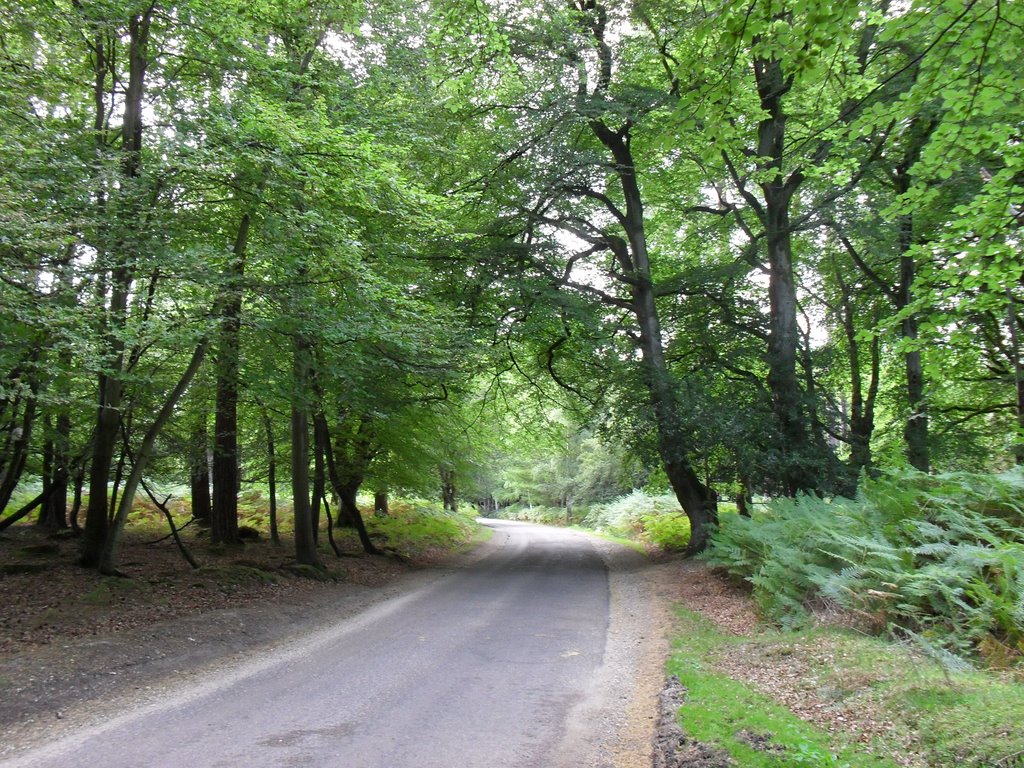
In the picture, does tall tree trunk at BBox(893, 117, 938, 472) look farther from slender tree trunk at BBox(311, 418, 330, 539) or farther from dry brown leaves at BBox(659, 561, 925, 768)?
slender tree trunk at BBox(311, 418, 330, 539)

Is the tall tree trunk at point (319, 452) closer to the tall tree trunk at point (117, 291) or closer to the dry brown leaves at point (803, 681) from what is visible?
the tall tree trunk at point (117, 291)

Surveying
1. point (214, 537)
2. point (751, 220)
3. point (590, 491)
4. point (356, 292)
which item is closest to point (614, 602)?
point (356, 292)

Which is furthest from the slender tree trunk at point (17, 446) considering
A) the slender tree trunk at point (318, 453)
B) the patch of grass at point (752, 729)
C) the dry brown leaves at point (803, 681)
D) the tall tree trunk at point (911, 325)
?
the tall tree trunk at point (911, 325)

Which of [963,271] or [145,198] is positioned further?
[145,198]

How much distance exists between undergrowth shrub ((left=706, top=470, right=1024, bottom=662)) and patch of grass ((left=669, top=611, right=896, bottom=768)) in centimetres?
180

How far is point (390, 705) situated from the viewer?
5.98 meters

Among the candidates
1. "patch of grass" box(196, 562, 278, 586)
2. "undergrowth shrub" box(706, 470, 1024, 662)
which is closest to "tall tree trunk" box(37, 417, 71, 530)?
"patch of grass" box(196, 562, 278, 586)

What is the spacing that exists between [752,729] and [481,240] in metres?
13.4

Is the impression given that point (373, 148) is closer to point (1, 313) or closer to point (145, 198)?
point (145, 198)

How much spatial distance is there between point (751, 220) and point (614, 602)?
1322cm

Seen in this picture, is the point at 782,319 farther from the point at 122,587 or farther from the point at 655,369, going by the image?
the point at 122,587

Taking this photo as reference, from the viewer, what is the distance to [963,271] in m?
6.98

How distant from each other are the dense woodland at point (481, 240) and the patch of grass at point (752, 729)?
14.5 ft

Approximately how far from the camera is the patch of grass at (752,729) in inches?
159
